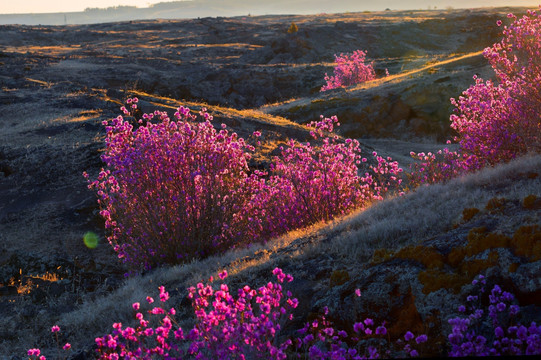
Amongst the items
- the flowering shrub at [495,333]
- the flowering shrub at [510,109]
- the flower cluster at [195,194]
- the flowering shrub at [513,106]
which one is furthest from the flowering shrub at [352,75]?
the flowering shrub at [495,333]

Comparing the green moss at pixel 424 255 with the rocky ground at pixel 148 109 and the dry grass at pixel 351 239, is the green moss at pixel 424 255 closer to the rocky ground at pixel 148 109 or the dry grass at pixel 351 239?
the rocky ground at pixel 148 109

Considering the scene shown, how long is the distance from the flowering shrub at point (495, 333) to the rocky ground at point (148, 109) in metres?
0.41

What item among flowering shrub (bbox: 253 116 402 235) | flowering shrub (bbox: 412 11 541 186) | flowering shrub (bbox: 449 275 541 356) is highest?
flowering shrub (bbox: 412 11 541 186)

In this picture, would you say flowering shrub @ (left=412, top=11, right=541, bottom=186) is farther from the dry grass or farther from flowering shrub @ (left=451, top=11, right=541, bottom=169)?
the dry grass

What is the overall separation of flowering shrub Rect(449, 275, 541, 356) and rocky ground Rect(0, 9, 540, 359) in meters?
0.41

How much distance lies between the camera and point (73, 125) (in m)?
18.5

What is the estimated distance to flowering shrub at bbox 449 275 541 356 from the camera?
3.23m

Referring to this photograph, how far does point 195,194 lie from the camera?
9.40 metres

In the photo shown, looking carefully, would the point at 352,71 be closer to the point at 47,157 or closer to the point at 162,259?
the point at 47,157

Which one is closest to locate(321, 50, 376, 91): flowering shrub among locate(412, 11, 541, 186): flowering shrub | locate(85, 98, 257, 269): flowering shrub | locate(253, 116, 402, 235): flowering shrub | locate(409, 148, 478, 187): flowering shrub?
locate(409, 148, 478, 187): flowering shrub

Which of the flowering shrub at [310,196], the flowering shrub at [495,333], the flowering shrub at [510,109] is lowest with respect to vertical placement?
the flowering shrub at [310,196]

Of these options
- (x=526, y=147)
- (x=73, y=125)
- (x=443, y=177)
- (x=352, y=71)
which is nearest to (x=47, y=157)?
(x=73, y=125)

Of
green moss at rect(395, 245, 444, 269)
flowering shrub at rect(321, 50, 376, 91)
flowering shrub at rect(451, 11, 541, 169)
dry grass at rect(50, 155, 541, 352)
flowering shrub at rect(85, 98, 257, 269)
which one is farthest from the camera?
flowering shrub at rect(321, 50, 376, 91)

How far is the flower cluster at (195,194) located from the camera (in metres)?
9.00
